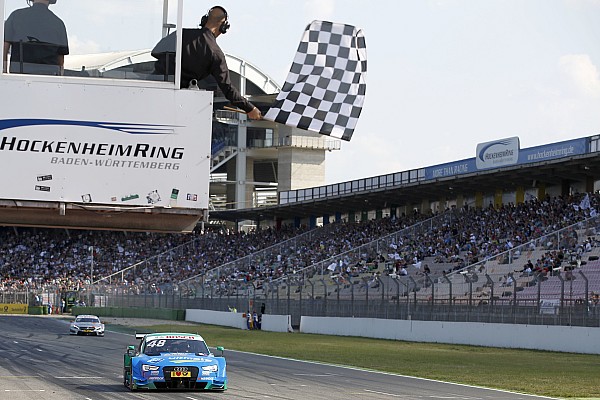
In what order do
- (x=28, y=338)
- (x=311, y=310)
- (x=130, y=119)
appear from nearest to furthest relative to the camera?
(x=130, y=119) → (x=28, y=338) → (x=311, y=310)

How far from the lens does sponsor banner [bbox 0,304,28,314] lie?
7162 centimetres

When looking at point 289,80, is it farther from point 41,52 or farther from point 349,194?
point 349,194

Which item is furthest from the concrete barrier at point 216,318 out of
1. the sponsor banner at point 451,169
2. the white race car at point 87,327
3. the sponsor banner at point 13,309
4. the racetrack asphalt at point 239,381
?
the sponsor banner at point 13,309

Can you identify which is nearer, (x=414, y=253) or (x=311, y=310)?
(x=311, y=310)

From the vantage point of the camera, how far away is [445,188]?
195 ft

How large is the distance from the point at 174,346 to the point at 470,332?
17.4 m

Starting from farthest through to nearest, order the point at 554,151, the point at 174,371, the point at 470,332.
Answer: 1. the point at 554,151
2. the point at 470,332
3. the point at 174,371

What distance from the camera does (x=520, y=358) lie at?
27.7 meters

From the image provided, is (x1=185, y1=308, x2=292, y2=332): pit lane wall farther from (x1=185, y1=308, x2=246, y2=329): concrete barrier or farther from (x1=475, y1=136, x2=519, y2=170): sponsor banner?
(x1=475, y1=136, x2=519, y2=170): sponsor banner

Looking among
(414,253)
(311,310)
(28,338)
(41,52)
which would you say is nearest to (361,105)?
(41,52)

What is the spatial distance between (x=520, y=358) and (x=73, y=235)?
54725 mm

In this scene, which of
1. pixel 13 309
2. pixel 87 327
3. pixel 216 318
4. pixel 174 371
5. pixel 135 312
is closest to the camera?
pixel 174 371

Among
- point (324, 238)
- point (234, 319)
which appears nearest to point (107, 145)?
point (234, 319)

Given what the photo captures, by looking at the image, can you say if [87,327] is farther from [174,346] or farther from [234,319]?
[174,346]
